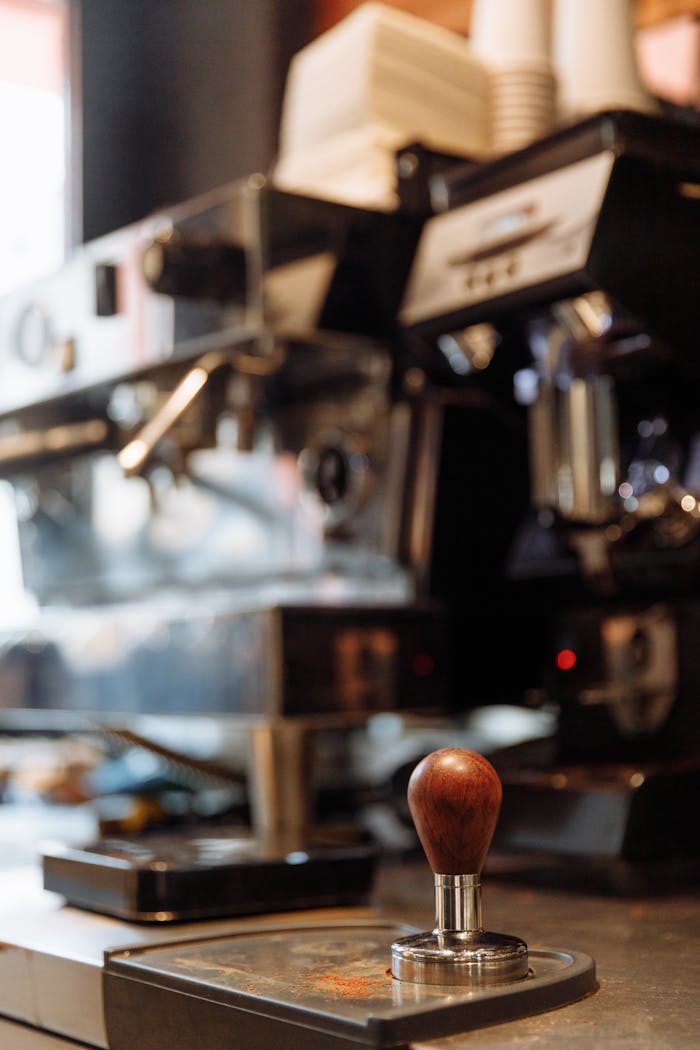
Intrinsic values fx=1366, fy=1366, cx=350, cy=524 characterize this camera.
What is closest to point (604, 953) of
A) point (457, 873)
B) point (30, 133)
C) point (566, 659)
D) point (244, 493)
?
point (457, 873)

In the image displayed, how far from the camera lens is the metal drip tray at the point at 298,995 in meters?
0.61

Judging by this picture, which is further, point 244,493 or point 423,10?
point 244,493

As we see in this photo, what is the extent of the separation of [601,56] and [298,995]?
1018 millimetres

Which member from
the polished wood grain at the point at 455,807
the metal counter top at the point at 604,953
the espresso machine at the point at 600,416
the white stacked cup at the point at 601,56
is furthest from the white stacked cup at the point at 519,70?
the polished wood grain at the point at 455,807

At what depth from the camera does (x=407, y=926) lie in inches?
33.8

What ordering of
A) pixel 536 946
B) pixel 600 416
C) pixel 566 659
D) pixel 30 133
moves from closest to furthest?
pixel 536 946 < pixel 600 416 < pixel 566 659 < pixel 30 133

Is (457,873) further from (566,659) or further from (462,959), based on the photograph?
(566,659)

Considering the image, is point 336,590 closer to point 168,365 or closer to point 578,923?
point 168,365

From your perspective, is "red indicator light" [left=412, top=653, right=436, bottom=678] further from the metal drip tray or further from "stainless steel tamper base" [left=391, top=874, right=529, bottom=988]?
"stainless steel tamper base" [left=391, top=874, right=529, bottom=988]

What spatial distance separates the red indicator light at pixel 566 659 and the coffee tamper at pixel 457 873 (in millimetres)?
585

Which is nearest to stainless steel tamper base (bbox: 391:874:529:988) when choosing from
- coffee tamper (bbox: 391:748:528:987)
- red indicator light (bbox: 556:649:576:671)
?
coffee tamper (bbox: 391:748:528:987)

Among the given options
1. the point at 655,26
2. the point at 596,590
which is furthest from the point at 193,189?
the point at 596,590

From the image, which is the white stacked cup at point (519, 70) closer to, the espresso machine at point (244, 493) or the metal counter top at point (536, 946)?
the espresso machine at point (244, 493)

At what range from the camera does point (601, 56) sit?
135 cm
